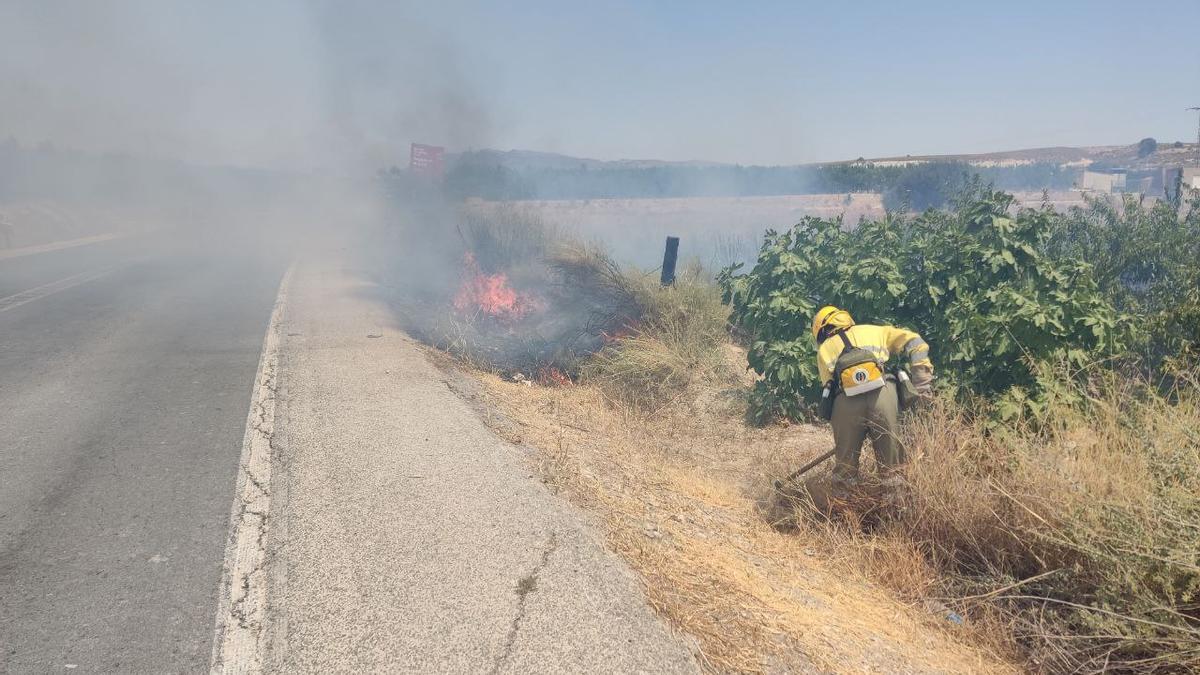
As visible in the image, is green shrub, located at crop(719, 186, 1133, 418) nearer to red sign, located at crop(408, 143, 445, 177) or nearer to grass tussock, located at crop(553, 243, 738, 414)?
grass tussock, located at crop(553, 243, 738, 414)

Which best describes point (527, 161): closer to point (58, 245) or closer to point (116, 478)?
point (58, 245)

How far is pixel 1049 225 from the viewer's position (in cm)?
594

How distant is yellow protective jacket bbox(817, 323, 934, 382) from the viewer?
4840 mm

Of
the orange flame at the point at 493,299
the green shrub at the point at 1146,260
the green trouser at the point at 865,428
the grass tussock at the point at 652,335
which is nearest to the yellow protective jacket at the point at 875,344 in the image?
the green trouser at the point at 865,428

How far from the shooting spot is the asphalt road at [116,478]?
117 inches

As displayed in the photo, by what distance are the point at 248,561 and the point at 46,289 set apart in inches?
474

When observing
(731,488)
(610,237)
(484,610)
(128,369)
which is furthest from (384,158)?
(484,610)

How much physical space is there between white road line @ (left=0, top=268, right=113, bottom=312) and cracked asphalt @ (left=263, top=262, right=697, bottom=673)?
26.3 feet

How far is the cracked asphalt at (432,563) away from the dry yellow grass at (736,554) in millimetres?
237

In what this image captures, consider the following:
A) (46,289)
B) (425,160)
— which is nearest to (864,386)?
(46,289)

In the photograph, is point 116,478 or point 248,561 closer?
point 248,561

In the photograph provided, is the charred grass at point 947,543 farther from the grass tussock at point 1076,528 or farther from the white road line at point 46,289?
the white road line at point 46,289

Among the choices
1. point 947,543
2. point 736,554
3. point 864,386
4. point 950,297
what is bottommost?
point 736,554

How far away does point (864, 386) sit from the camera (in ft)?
15.6
